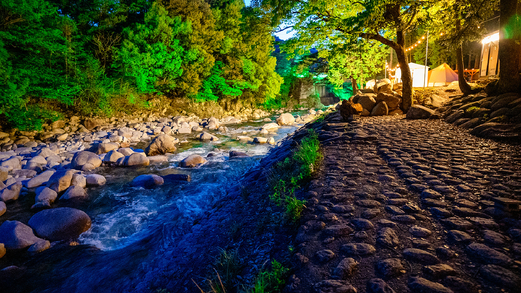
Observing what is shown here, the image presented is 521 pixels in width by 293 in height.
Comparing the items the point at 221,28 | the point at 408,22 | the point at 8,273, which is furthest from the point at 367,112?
the point at 221,28

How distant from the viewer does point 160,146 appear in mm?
11547

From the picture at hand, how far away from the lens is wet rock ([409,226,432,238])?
2461 millimetres

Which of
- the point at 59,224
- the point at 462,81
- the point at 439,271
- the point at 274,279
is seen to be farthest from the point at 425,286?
the point at 462,81

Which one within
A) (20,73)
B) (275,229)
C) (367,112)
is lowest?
(275,229)

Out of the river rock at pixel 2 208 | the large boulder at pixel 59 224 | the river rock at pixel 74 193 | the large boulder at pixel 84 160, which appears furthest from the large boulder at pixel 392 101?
the river rock at pixel 2 208

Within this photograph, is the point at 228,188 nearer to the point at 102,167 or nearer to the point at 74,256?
the point at 74,256

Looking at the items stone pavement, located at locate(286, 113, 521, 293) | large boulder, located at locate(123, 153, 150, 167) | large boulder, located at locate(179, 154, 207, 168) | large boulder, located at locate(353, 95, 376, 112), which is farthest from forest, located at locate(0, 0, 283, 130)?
stone pavement, located at locate(286, 113, 521, 293)

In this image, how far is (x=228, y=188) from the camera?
7.04 meters

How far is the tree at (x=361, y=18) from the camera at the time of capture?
27.2 feet

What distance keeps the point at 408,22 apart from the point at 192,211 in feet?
34.4

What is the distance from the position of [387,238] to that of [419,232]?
0.36 metres

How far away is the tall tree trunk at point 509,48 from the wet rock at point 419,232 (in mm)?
7893

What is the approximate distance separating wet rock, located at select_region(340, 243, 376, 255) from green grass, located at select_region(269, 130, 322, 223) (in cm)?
84

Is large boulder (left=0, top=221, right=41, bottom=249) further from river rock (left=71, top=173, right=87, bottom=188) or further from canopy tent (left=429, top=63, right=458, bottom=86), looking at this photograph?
canopy tent (left=429, top=63, right=458, bottom=86)
